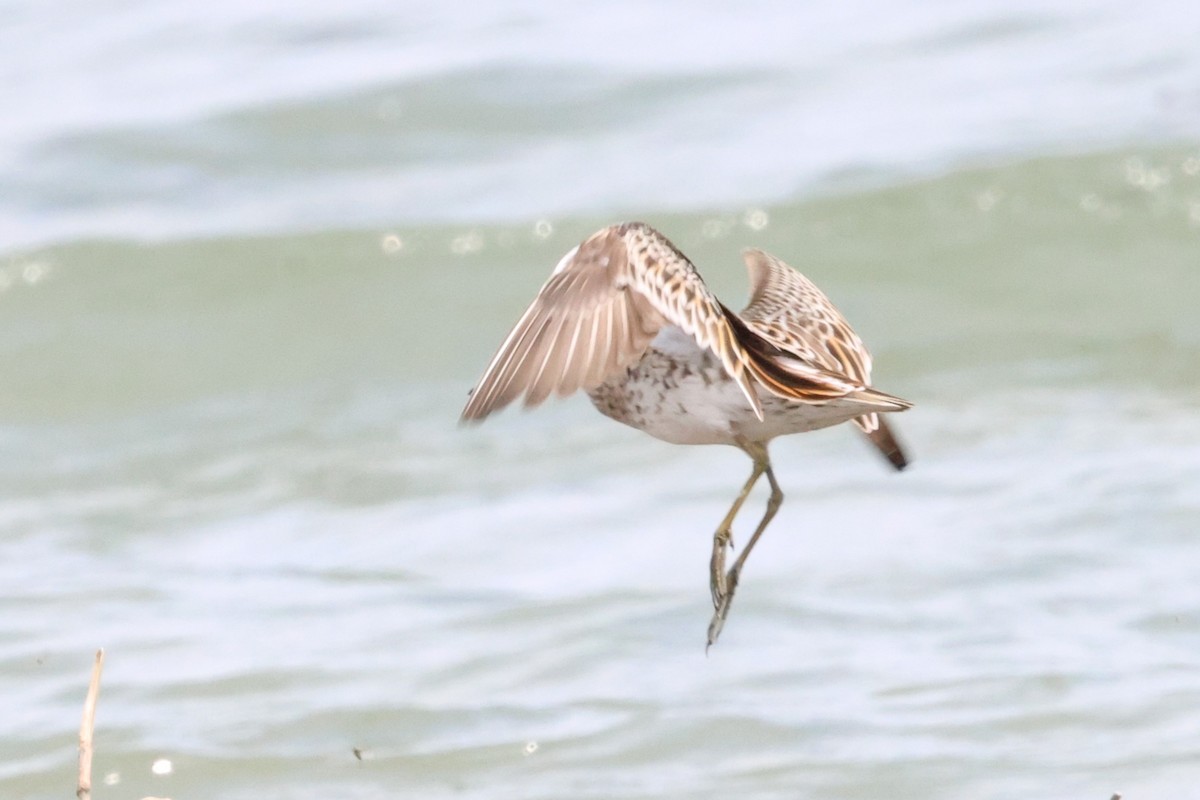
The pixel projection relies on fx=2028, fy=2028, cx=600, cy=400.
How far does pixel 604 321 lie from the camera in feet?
13.4

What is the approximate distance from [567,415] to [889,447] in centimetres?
557

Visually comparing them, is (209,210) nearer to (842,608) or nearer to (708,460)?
(708,460)

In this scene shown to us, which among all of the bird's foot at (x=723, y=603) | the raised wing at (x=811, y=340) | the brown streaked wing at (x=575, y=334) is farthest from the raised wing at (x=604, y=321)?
the bird's foot at (x=723, y=603)

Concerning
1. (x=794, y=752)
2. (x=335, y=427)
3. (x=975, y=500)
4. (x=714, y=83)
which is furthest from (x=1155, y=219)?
(x=794, y=752)

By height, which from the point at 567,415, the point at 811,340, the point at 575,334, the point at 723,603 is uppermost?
the point at 575,334

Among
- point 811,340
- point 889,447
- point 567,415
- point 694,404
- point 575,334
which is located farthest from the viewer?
point 567,415

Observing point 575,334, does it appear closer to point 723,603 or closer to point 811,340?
point 723,603

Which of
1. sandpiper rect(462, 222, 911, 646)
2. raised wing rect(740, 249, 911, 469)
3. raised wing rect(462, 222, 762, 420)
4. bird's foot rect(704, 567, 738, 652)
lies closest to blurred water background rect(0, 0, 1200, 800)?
raised wing rect(740, 249, 911, 469)

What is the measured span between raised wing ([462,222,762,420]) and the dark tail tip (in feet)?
3.22

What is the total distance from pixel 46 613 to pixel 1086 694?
3941 mm

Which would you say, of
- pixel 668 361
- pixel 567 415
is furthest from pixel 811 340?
pixel 567 415

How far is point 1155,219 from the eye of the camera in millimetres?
12359

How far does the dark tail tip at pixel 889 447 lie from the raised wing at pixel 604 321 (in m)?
0.98

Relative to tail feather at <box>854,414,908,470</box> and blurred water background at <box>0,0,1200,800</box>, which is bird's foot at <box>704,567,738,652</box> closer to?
tail feather at <box>854,414,908,470</box>
